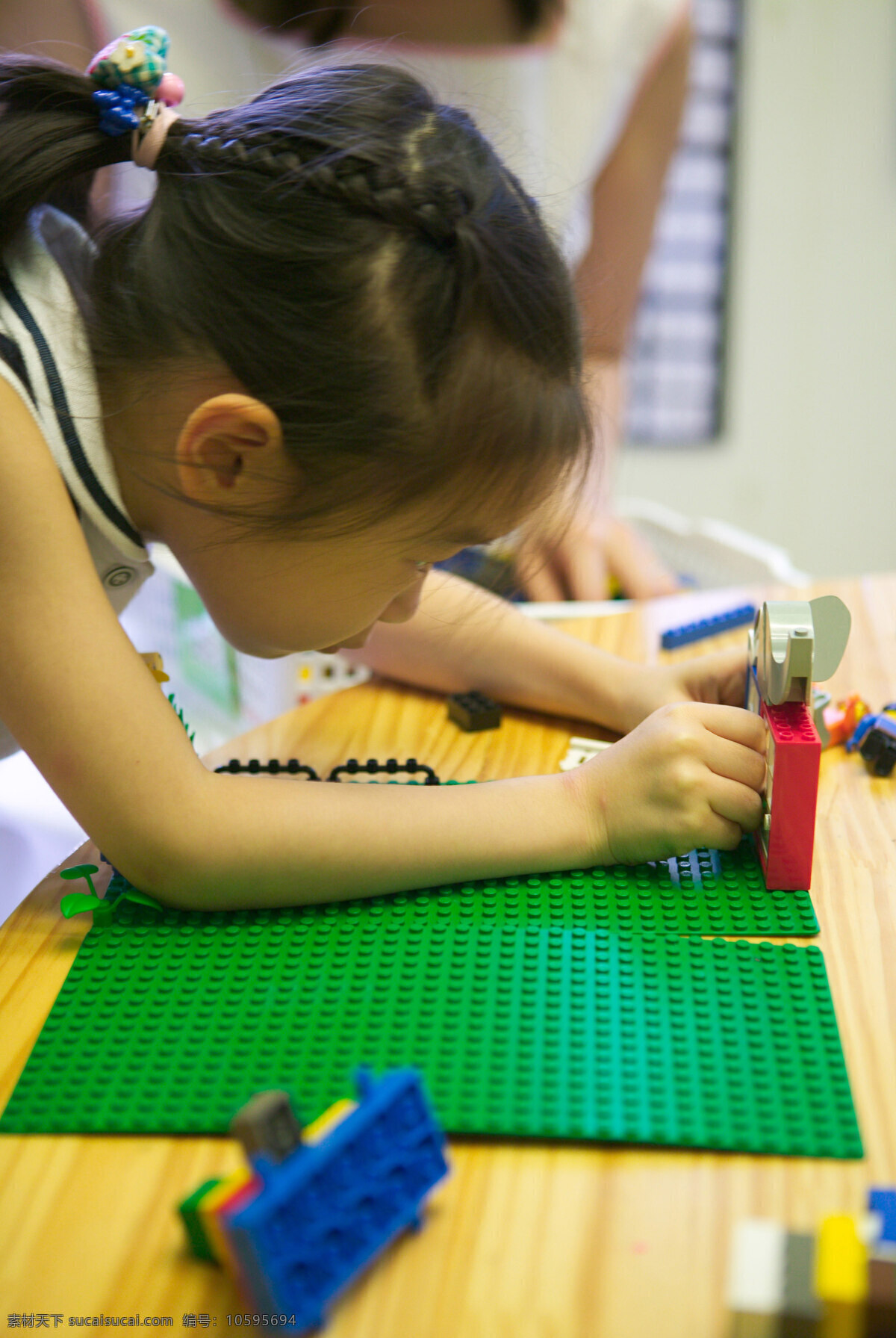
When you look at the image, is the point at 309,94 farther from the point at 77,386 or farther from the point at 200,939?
the point at 200,939

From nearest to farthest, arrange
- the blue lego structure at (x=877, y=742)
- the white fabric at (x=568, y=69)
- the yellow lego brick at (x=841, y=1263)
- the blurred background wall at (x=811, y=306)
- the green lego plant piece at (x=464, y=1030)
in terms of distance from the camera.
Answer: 1. the yellow lego brick at (x=841, y=1263)
2. the green lego plant piece at (x=464, y=1030)
3. the blue lego structure at (x=877, y=742)
4. the white fabric at (x=568, y=69)
5. the blurred background wall at (x=811, y=306)

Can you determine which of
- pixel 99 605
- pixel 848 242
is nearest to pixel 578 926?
pixel 99 605

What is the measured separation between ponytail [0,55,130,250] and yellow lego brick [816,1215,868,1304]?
652 mm

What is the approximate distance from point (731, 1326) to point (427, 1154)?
0.37 ft

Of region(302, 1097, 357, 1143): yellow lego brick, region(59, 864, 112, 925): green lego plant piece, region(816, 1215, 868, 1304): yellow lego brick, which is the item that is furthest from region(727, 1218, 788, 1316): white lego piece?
region(59, 864, 112, 925): green lego plant piece

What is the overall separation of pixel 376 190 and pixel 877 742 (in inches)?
18.3

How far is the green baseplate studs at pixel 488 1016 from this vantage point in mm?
414

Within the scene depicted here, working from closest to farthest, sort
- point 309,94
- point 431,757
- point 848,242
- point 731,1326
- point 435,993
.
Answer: point 731,1326 → point 435,993 → point 309,94 → point 431,757 → point 848,242

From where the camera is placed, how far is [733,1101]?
413mm

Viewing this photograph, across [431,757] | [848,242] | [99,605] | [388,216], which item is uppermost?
[388,216]

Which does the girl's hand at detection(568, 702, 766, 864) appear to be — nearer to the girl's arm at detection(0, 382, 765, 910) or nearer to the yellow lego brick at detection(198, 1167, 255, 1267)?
the girl's arm at detection(0, 382, 765, 910)

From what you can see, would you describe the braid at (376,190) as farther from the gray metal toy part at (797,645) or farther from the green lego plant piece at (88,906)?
the green lego plant piece at (88,906)

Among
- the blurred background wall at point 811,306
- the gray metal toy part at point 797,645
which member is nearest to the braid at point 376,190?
the gray metal toy part at point 797,645

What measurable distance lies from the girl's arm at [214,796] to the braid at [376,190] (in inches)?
7.9
